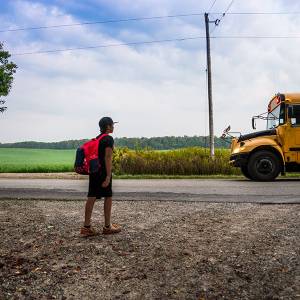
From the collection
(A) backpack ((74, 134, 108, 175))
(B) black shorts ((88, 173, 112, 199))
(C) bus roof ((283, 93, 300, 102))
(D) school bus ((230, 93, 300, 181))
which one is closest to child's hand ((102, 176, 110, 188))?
(B) black shorts ((88, 173, 112, 199))

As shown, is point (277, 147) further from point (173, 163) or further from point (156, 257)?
point (156, 257)

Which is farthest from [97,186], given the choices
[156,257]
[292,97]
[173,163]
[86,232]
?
[173,163]

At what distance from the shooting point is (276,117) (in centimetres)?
1456

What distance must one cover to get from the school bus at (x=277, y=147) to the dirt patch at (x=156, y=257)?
22.9ft

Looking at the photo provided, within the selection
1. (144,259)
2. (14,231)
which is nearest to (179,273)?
(144,259)

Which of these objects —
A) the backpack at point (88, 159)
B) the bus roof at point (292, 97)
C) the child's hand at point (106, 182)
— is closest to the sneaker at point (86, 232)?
the child's hand at point (106, 182)

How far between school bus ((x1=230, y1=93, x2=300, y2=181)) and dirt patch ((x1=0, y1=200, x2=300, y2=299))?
22.9 feet

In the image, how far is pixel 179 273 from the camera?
4.45 metres

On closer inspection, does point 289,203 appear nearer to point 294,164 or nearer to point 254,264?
point 254,264

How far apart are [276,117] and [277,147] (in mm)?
1058

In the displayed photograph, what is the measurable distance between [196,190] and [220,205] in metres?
2.64

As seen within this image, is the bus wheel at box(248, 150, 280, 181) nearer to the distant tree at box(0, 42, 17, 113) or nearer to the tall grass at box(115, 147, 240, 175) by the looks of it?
the tall grass at box(115, 147, 240, 175)

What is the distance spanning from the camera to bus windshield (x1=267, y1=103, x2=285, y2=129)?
14219mm

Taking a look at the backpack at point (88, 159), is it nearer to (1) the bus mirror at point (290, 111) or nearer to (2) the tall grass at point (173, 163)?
(1) the bus mirror at point (290, 111)
